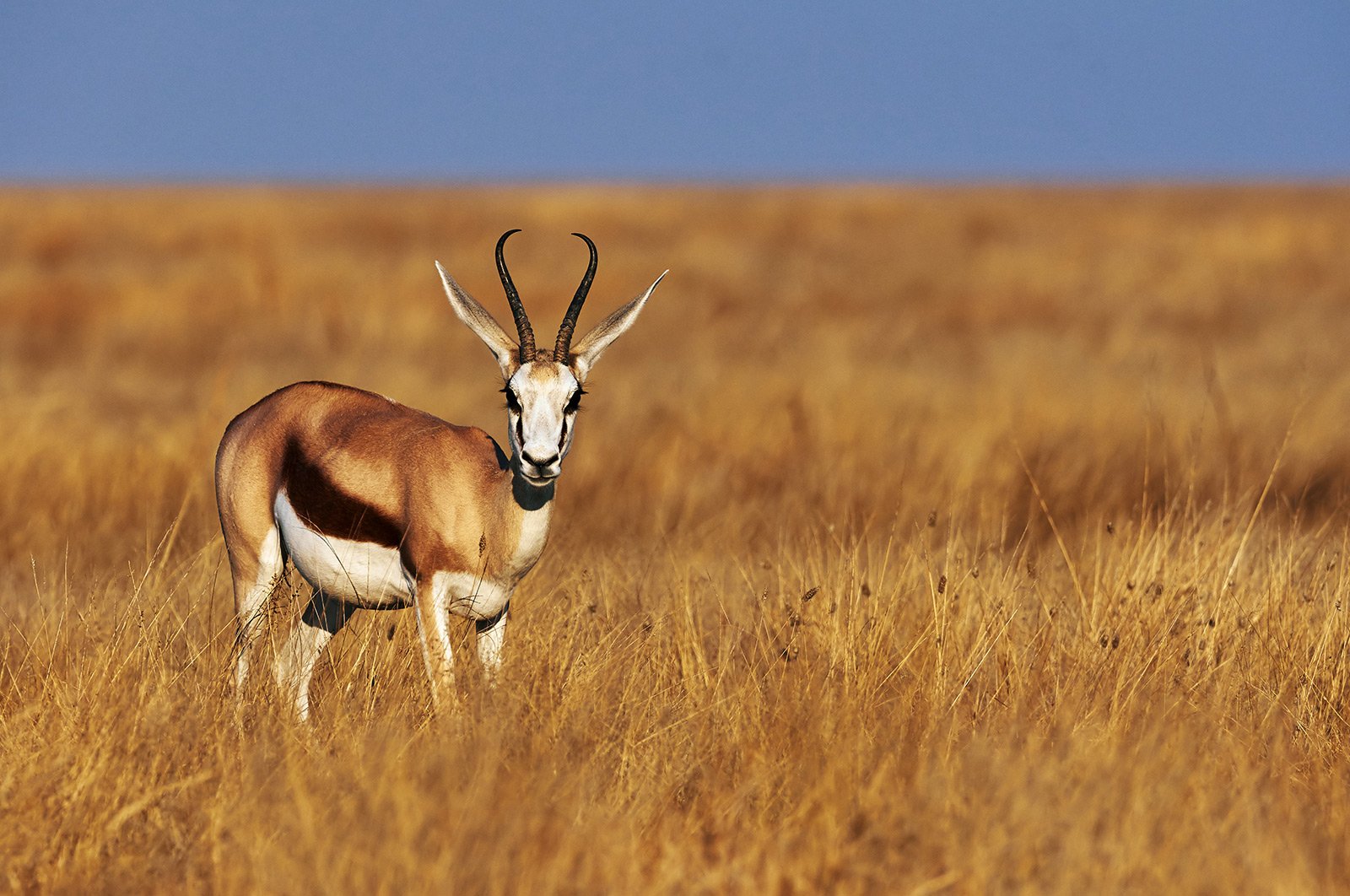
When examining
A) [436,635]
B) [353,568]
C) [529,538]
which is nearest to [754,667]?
[529,538]

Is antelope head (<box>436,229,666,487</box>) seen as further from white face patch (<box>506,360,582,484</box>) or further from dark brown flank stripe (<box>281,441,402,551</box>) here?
dark brown flank stripe (<box>281,441,402,551</box>)

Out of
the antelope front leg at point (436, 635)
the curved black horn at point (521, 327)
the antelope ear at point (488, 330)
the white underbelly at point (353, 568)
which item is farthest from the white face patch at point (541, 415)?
the white underbelly at point (353, 568)

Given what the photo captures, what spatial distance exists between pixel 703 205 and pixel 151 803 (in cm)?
3357

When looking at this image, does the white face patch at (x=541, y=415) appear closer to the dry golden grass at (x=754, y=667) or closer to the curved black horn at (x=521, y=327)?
the curved black horn at (x=521, y=327)

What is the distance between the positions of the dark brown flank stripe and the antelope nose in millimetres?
833

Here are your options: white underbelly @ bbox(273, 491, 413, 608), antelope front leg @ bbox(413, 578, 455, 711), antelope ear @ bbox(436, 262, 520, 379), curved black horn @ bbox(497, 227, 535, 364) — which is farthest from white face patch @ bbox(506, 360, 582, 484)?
white underbelly @ bbox(273, 491, 413, 608)

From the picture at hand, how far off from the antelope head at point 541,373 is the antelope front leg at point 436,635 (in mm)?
511

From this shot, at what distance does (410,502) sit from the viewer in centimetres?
524

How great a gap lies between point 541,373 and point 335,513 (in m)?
1.05

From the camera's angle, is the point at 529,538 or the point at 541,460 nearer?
the point at 541,460

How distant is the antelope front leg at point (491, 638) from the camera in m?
5.22

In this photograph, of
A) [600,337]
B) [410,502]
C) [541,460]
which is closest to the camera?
[541,460]

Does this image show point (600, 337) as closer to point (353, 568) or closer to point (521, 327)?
point (521, 327)

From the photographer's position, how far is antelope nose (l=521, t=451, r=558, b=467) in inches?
183
